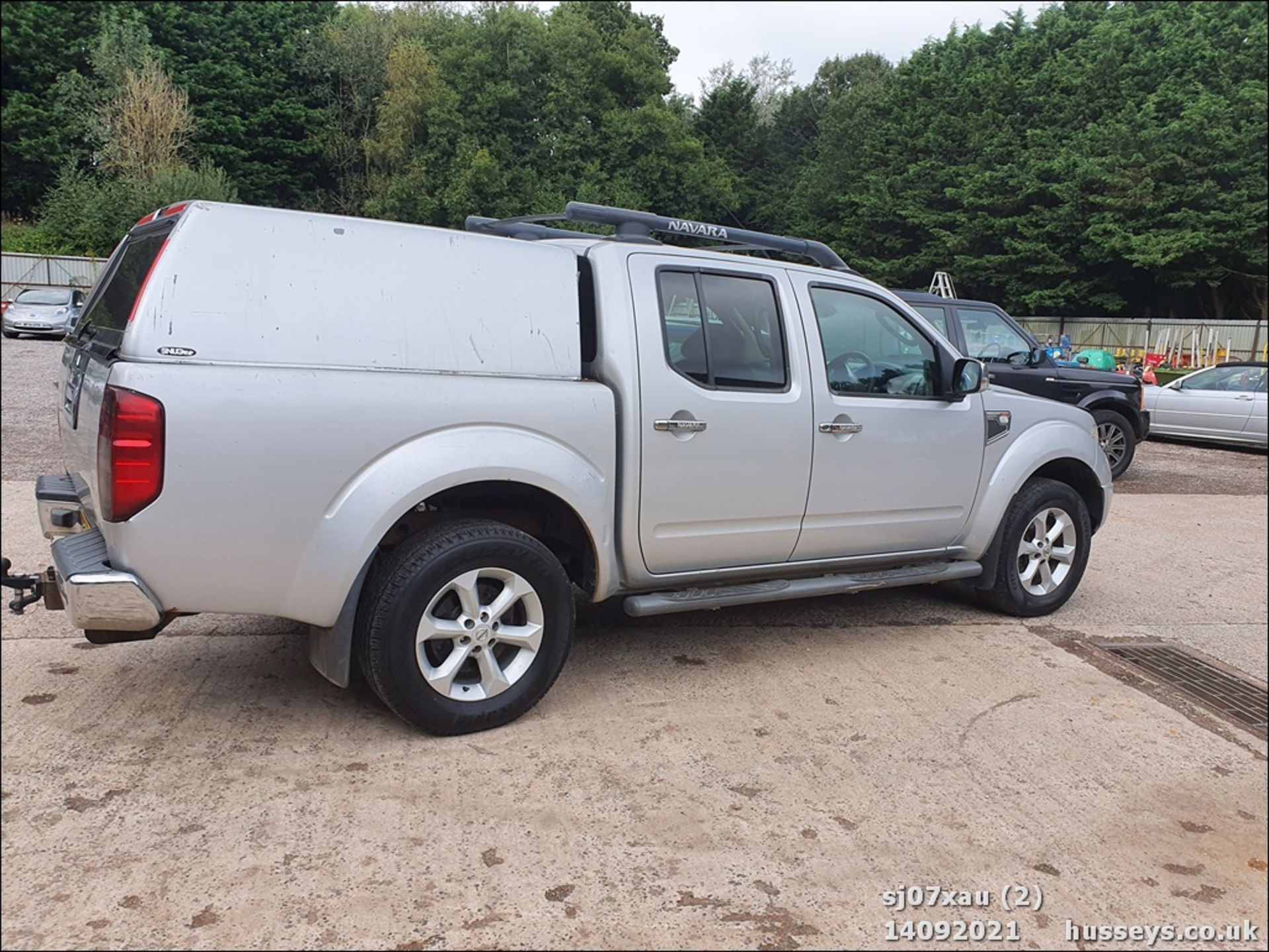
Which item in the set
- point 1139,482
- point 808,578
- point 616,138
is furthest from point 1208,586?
point 616,138

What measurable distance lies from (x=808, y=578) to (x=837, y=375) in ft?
3.32

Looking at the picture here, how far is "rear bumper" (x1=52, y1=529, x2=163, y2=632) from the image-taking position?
3076 mm

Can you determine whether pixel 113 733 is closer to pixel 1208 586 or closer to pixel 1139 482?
pixel 1208 586

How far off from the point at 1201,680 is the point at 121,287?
5.11 meters

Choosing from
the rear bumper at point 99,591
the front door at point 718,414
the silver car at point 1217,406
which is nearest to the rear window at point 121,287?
the rear bumper at point 99,591

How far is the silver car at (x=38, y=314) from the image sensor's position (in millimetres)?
22500

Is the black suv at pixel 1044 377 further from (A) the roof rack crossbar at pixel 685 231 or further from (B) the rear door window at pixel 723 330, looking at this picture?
(B) the rear door window at pixel 723 330

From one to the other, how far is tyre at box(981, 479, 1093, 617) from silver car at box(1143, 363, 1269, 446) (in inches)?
388

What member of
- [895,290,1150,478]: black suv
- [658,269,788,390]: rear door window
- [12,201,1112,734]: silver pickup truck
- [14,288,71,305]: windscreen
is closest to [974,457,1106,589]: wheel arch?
[12,201,1112,734]: silver pickup truck

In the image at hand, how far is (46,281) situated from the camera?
33469 millimetres

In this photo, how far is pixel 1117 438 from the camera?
1093 cm

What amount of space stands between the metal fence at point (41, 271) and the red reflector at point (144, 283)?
3485 centimetres

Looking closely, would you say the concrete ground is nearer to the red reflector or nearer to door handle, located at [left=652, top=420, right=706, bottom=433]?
door handle, located at [left=652, top=420, right=706, bottom=433]

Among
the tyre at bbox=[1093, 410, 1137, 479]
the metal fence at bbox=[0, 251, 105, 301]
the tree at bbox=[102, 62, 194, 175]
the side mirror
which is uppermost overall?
the tree at bbox=[102, 62, 194, 175]
